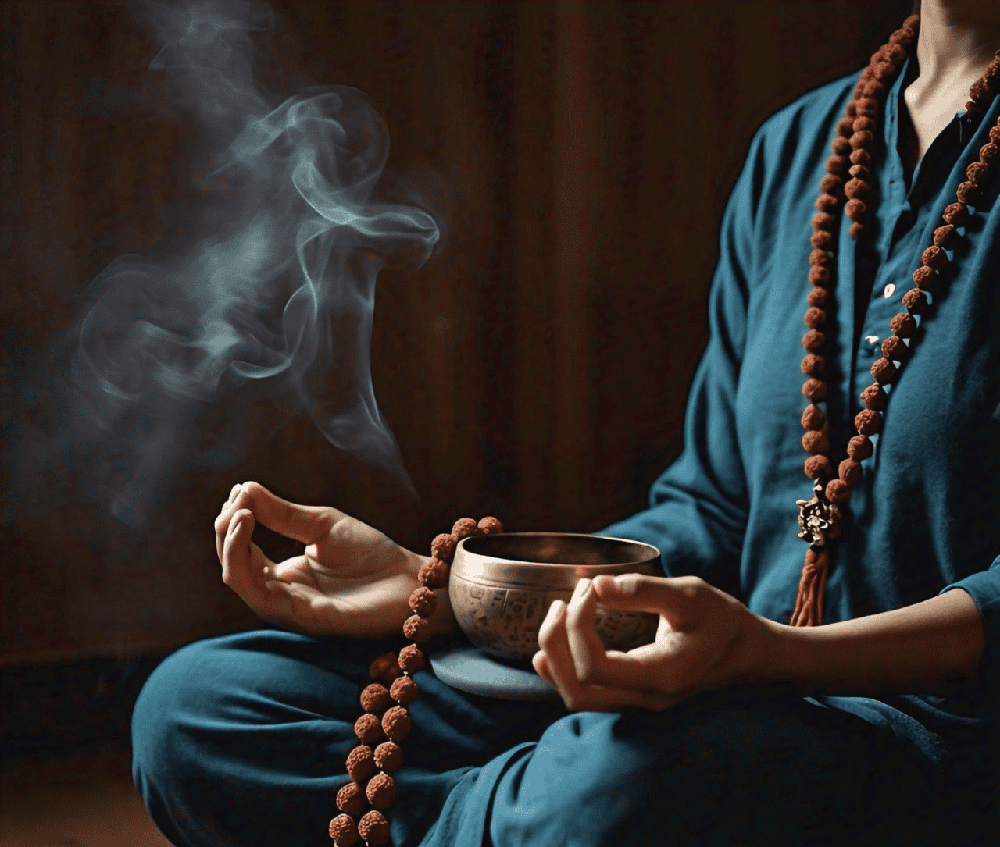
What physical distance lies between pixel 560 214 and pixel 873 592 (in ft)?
4.00

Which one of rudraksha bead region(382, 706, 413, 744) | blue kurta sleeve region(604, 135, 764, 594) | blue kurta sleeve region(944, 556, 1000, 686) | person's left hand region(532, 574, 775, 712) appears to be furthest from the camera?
blue kurta sleeve region(604, 135, 764, 594)

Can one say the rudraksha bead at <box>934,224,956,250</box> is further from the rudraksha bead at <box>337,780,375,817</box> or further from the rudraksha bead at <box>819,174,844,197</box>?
the rudraksha bead at <box>337,780,375,817</box>

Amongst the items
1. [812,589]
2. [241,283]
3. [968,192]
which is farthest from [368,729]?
[241,283]

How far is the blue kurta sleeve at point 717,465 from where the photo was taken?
1.14m

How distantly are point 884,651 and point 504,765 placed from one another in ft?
1.07

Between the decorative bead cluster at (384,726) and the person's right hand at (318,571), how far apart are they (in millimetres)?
28

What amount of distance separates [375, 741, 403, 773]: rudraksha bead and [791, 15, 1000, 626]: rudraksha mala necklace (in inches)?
16.3

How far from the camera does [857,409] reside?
103 centimetres

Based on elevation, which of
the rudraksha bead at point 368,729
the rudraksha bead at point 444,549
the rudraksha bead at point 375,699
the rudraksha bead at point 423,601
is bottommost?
the rudraksha bead at point 368,729

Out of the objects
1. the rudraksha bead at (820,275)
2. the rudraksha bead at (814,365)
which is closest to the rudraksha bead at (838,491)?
the rudraksha bead at (814,365)

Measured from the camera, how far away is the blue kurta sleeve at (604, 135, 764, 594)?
114cm

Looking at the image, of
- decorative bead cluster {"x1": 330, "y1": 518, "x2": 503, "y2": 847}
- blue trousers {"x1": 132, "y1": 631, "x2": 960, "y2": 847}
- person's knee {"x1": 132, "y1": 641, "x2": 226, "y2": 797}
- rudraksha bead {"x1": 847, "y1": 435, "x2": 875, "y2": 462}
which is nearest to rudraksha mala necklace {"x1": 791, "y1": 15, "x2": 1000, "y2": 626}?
rudraksha bead {"x1": 847, "y1": 435, "x2": 875, "y2": 462}

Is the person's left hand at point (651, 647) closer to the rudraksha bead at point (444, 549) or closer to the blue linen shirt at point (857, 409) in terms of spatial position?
the blue linen shirt at point (857, 409)

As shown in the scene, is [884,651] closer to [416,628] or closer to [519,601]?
[519,601]
